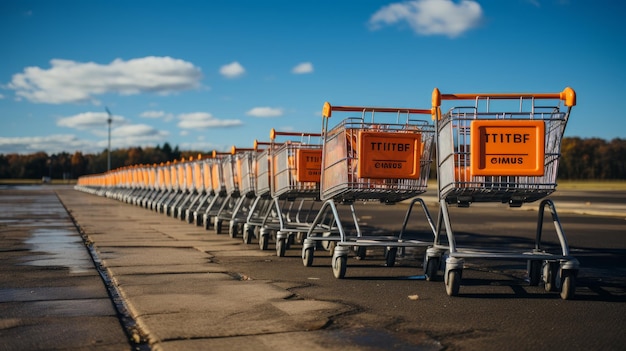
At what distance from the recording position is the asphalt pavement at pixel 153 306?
12.3 ft

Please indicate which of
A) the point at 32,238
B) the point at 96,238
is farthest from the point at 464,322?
the point at 32,238

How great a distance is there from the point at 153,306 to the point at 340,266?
1.98 m

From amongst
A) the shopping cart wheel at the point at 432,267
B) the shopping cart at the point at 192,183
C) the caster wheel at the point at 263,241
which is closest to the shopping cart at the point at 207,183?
the shopping cart at the point at 192,183

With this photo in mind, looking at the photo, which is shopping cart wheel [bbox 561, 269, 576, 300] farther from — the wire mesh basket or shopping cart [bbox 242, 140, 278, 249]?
shopping cart [bbox 242, 140, 278, 249]

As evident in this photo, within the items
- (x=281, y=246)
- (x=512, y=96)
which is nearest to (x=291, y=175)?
(x=281, y=246)

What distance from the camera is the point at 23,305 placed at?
485 centimetres

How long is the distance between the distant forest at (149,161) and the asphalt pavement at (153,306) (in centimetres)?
10055

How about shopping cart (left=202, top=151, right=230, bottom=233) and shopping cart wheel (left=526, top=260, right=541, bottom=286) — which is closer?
shopping cart wheel (left=526, top=260, right=541, bottom=286)

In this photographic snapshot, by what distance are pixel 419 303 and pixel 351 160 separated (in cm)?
193

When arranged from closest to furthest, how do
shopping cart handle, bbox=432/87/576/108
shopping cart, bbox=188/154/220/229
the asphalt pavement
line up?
the asphalt pavement
shopping cart handle, bbox=432/87/576/108
shopping cart, bbox=188/154/220/229

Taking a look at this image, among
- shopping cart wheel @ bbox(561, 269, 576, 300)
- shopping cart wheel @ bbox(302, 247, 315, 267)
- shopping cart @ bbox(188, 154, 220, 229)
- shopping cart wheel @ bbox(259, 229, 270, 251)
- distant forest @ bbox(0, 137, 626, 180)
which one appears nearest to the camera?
shopping cart wheel @ bbox(561, 269, 576, 300)

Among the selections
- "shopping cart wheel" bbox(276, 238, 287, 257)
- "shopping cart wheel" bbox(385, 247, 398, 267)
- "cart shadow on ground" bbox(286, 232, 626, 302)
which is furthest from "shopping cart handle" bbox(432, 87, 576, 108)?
"shopping cart wheel" bbox(276, 238, 287, 257)

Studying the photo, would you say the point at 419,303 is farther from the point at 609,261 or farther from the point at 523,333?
the point at 609,261

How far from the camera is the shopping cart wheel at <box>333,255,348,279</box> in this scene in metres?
6.20
